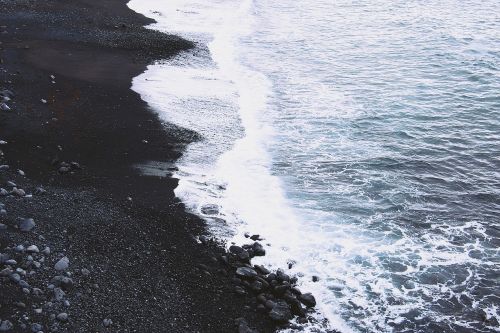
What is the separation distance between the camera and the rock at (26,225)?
36.2 feet

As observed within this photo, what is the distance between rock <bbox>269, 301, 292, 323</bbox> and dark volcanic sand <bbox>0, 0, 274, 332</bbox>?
233mm

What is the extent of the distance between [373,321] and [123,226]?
21.9ft

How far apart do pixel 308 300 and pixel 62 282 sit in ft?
18.0

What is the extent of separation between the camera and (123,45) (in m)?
26.5

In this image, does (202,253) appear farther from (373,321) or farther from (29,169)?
(29,169)

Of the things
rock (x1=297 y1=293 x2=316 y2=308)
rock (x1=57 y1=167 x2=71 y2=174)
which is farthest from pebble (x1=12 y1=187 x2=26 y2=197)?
rock (x1=297 y1=293 x2=316 y2=308)

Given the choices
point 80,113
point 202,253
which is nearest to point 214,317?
point 202,253

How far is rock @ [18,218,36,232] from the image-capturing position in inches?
434

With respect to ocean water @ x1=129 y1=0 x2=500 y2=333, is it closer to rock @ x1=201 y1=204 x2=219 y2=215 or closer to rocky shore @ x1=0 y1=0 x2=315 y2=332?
rock @ x1=201 y1=204 x2=219 y2=215

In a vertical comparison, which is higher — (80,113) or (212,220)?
(80,113)

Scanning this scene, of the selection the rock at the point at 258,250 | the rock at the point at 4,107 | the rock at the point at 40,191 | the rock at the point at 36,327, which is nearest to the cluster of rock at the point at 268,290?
the rock at the point at 258,250

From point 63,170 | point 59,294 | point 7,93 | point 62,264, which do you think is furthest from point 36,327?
point 7,93

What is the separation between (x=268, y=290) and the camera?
11.4 metres

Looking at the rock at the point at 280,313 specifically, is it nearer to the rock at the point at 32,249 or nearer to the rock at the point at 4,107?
the rock at the point at 32,249
